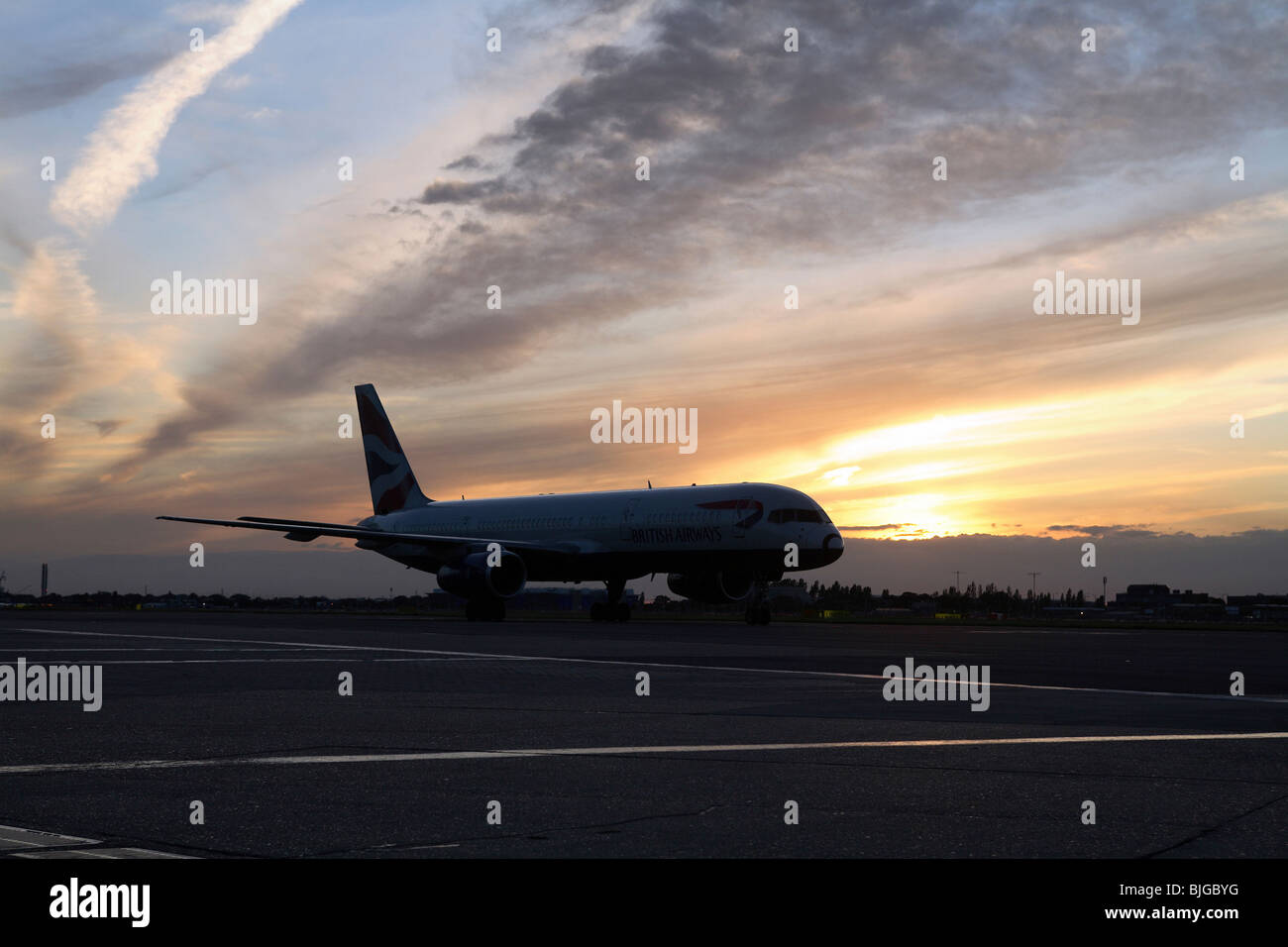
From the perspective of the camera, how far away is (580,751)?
8.98 meters

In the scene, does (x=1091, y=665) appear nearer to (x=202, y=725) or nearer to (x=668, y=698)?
(x=668, y=698)

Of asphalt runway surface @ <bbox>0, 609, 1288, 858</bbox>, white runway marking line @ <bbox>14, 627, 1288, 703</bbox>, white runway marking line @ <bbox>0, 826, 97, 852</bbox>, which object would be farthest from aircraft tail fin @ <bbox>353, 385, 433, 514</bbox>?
white runway marking line @ <bbox>0, 826, 97, 852</bbox>

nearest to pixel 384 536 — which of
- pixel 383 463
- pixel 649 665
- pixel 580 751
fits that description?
pixel 383 463

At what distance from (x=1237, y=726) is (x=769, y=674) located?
736 centimetres

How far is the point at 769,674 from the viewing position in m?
17.4

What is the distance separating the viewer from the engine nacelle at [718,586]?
45062 mm

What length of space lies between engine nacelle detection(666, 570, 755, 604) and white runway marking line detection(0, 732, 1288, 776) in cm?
3463

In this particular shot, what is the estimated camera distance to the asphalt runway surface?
5723mm

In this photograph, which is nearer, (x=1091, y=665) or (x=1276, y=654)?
(x=1091, y=665)

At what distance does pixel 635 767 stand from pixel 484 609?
38651 mm

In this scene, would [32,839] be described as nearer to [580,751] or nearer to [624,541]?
[580,751]

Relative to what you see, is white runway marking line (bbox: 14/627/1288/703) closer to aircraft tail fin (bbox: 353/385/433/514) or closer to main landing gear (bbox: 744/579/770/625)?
main landing gear (bbox: 744/579/770/625)
